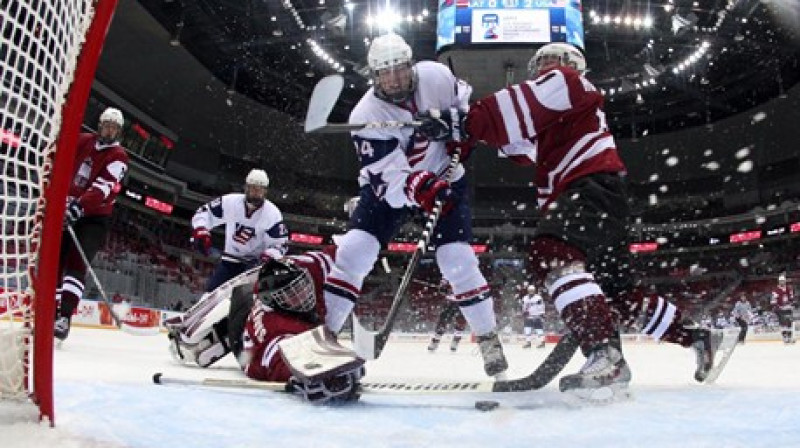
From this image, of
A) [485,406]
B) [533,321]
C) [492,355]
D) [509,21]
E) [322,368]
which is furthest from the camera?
[509,21]

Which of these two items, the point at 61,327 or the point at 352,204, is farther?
the point at 61,327

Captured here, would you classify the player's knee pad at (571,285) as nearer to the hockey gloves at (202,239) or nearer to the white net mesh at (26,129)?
the white net mesh at (26,129)

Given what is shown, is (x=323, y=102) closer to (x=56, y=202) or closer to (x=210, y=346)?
(x=210, y=346)

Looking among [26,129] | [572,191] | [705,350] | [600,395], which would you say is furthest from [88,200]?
[705,350]

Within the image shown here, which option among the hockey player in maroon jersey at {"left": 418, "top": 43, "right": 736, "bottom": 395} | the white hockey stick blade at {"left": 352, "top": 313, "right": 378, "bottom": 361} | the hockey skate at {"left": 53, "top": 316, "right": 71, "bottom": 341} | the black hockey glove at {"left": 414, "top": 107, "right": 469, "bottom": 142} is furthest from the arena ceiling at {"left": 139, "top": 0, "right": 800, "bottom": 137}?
the white hockey stick blade at {"left": 352, "top": 313, "right": 378, "bottom": 361}

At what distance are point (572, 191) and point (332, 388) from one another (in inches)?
35.7

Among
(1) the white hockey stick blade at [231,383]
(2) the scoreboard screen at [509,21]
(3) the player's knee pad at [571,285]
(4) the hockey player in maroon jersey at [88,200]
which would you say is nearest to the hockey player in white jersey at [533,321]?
(2) the scoreboard screen at [509,21]

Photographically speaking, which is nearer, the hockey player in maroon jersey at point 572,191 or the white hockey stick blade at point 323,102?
the hockey player in maroon jersey at point 572,191

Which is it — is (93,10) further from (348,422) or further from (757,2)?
(757,2)

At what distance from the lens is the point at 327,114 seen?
251cm

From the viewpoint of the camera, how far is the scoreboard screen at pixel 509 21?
32.9ft

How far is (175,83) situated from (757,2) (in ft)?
44.3

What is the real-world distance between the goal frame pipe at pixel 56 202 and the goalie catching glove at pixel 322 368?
0.63 metres

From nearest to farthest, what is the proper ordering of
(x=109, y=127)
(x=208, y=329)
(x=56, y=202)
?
(x=56, y=202)
(x=208, y=329)
(x=109, y=127)
